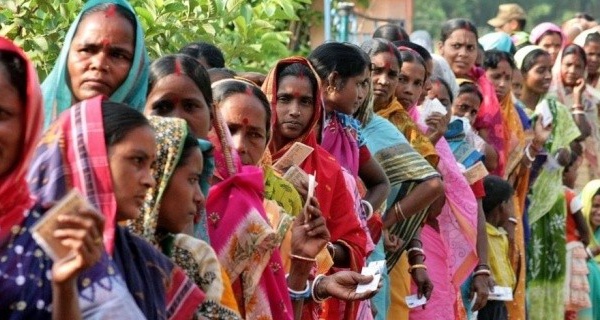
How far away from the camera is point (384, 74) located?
26.0 feet

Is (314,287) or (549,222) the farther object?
(549,222)

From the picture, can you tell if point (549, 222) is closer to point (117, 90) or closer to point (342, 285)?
point (342, 285)

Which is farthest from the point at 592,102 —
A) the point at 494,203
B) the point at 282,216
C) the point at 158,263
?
the point at 158,263

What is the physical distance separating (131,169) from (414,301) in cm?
423

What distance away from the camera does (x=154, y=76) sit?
5207 millimetres

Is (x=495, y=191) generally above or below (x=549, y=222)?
above

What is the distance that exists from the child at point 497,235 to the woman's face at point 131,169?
18.6ft

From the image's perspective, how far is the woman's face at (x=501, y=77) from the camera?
1038cm

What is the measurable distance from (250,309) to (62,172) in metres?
1.51

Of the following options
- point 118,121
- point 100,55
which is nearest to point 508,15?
point 100,55

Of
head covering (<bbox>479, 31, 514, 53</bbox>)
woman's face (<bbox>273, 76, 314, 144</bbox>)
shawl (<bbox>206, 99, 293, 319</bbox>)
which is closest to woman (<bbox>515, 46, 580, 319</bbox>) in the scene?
head covering (<bbox>479, 31, 514, 53</bbox>)

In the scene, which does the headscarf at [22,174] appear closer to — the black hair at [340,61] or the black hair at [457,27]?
the black hair at [340,61]

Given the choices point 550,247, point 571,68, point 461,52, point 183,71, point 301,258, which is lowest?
point 550,247

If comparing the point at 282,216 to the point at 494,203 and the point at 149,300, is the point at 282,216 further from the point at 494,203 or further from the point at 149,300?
the point at 494,203
